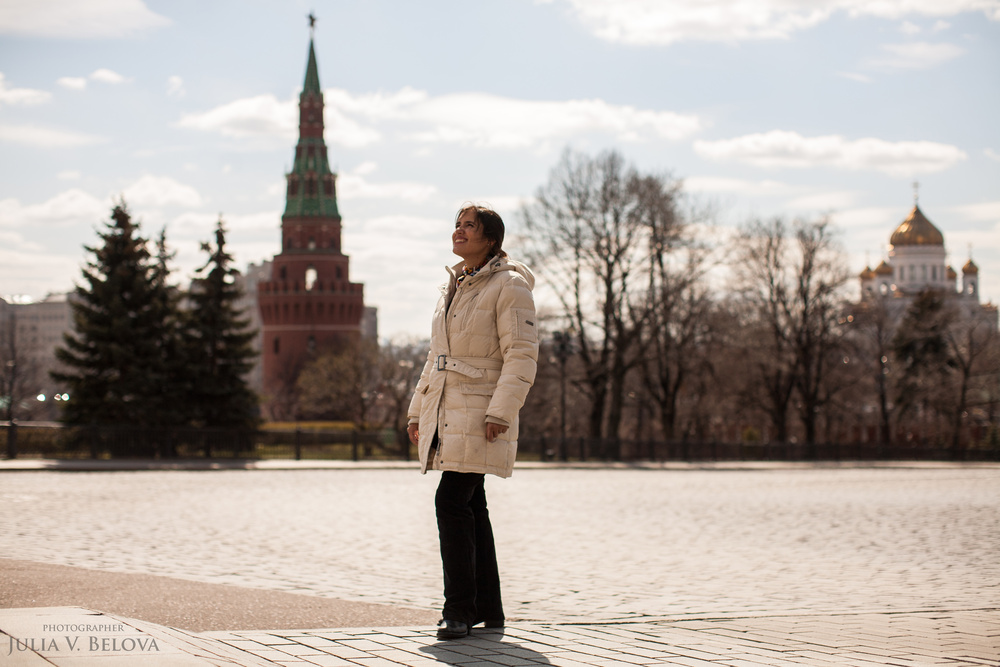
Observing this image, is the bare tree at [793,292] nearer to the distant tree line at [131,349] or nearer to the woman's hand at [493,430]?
the distant tree line at [131,349]

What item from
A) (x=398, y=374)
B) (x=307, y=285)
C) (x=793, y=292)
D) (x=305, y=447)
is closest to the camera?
(x=305, y=447)

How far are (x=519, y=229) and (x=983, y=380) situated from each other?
35314mm

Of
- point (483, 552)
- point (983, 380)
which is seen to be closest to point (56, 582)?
point (483, 552)

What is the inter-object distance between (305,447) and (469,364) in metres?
31.7

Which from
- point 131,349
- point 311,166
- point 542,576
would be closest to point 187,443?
point 131,349

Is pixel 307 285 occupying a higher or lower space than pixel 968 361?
higher

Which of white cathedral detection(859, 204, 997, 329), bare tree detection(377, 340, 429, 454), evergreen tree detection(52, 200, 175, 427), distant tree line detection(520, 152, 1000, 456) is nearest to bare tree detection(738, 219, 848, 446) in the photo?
distant tree line detection(520, 152, 1000, 456)

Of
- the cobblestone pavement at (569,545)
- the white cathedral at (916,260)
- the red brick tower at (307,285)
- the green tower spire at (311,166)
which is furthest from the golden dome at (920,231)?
the cobblestone pavement at (569,545)

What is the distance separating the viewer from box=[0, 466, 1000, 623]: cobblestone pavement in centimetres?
717

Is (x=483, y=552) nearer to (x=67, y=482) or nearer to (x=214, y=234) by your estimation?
(x=67, y=482)

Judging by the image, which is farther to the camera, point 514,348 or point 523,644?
point 514,348

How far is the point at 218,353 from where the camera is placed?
3656cm

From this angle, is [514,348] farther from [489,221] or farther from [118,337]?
[118,337]

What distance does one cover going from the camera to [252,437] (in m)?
34.2
